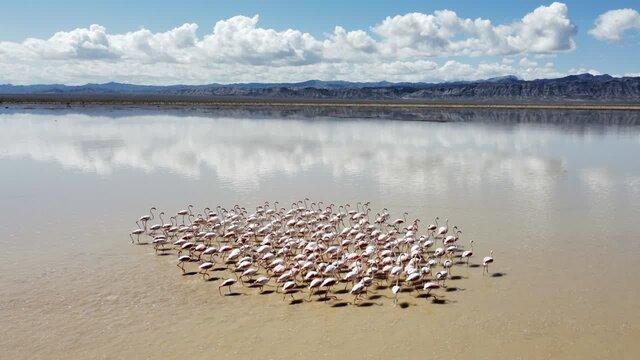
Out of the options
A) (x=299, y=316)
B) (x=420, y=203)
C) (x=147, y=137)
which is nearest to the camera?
(x=299, y=316)

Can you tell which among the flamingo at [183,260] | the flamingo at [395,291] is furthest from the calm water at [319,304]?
the flamingo at [183,260]

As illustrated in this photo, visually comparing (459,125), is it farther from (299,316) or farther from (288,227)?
(299,316)

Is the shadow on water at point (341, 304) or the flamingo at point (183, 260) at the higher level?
the flamingo at point (183, 260)

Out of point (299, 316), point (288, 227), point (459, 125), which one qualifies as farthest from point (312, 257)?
point (459, 125)

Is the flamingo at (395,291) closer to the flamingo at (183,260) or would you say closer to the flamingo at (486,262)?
the flamingo at (486,262)

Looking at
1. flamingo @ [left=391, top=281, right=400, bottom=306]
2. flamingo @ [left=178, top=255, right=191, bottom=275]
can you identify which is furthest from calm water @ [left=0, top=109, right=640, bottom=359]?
flamingo @ [left=178, top=255, right=191, bottom=275]

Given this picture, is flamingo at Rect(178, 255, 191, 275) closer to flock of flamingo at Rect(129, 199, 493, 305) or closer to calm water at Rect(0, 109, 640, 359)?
flock of flamingo at Rect(129, 199, 493, 305)

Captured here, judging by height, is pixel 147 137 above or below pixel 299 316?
above
